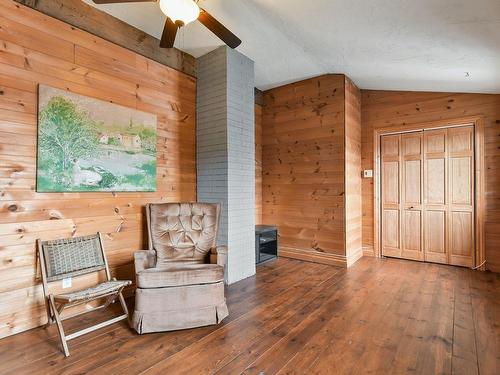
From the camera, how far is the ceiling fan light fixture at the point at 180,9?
1834mm

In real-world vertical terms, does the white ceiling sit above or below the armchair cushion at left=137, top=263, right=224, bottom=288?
above

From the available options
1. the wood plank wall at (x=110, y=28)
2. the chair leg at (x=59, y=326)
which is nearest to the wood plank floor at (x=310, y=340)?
the chair leg at (x=59, y=326)

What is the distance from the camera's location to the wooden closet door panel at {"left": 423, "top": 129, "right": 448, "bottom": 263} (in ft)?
13.6

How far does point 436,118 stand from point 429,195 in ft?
3.70

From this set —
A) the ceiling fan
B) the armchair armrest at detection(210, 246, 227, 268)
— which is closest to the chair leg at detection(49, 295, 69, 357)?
the armchair armrest at detection(210, 246, 227, 268)

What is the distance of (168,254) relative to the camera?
114 inches

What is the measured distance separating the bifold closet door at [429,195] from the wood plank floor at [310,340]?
1026 millimetres

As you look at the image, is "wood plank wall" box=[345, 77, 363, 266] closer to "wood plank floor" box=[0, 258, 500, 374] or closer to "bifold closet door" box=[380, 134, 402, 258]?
"bifold closet door" box=[380, 134, 402, 258]

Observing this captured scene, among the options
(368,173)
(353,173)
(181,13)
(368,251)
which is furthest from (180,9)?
(368,251)

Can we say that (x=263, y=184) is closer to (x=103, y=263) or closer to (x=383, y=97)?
(x=383, y=97)

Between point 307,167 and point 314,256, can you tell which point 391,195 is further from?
point 314,256

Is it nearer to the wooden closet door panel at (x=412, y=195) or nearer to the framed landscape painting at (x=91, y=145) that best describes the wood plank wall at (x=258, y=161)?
the framed landscape painting at (x=91, y=145)

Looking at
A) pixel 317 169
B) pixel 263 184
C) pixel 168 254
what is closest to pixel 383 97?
pixel 317 169

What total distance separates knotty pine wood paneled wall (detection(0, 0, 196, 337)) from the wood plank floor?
0.48 meters
